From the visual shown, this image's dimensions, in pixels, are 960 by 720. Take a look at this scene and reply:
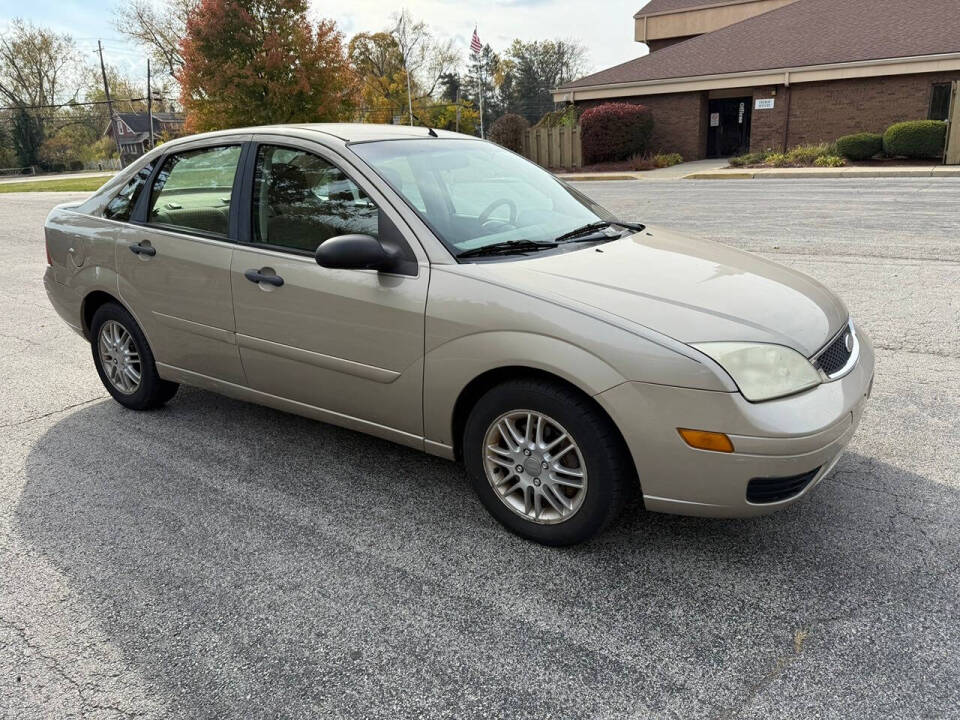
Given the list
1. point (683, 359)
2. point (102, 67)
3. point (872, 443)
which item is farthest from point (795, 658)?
point (102, 67)

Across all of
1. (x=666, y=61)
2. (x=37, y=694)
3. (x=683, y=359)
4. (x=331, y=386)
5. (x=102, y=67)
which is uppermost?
(x=102, y=67)

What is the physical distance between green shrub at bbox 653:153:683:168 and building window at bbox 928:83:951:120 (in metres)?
8.01

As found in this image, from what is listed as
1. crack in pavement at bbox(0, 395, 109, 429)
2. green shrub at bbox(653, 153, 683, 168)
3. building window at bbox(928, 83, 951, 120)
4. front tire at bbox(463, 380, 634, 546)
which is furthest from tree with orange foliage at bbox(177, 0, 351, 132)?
front tire at bbox(463, 380, 634, 546)

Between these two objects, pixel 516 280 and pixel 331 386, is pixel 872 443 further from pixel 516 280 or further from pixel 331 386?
pixel 331 386

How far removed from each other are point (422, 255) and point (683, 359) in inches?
49.0

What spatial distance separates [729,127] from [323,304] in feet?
97.8

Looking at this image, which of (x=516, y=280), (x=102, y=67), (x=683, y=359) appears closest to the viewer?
(x=683, y=359)

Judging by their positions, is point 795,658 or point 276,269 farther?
point 276,269

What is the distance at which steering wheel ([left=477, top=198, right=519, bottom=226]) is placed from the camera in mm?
3697

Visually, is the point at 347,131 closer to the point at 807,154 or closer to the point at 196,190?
the point at 196,190

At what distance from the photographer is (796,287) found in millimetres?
3430

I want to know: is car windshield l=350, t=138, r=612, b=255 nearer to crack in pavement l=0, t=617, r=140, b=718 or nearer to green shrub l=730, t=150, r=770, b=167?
crack in pavement l=0, t=617, r=140, b=718

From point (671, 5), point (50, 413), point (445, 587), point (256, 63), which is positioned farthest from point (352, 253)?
point (671, 5)

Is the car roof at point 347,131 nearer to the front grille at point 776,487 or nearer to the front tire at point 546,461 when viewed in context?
the front tire at point 546,461
